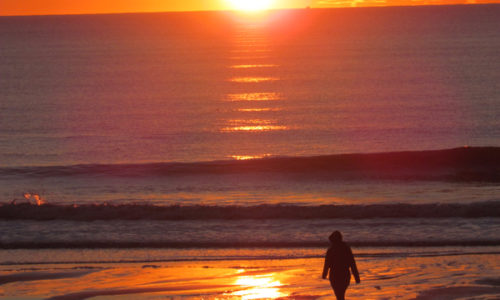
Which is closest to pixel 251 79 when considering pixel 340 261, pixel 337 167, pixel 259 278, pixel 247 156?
pixel 247 156

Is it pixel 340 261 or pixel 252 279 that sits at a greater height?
pixel 340 261

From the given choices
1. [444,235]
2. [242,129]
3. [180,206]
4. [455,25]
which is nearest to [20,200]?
[180,206]

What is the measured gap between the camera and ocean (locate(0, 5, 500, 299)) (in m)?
19.0

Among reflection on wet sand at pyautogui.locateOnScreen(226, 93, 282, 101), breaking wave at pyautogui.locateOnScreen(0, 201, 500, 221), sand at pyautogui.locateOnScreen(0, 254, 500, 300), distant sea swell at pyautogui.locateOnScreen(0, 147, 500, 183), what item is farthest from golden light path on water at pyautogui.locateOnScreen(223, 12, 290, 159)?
sand at pyautogui.locateOnScreen(0, 254, 500, 300)

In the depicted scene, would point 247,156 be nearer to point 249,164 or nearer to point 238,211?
point 249,164

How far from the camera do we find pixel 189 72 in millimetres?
97562

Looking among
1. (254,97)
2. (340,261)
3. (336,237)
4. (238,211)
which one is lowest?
(340,261)

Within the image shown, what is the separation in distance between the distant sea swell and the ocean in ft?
0.39

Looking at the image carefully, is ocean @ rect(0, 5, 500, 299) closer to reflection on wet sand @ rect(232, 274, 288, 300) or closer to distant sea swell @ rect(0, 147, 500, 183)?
distant sea swell @ rect(0, 147, 500, 183)

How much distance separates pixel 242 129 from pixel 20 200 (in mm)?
23501

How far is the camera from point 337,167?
34.4 m

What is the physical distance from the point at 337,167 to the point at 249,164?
3928 mm

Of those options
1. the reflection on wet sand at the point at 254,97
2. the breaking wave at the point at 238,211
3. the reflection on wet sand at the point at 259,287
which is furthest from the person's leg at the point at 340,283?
the reflection on wet sand at the point at 254,97

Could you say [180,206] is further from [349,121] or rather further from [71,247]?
[349,121]
